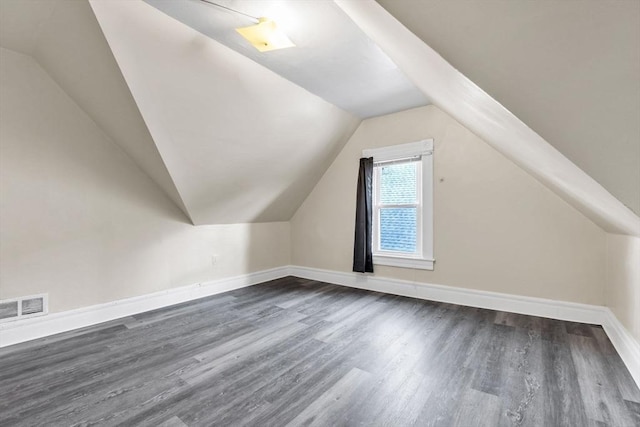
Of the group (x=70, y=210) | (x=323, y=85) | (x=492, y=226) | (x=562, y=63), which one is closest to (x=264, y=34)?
(x=323, y=85)

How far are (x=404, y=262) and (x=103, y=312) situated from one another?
3.31 meters

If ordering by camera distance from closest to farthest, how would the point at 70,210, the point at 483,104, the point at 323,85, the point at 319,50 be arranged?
the point at 483,104 < the point at 319,50 < the point at 70,210 < the point at 323,85

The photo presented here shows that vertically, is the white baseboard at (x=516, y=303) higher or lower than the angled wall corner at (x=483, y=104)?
lower

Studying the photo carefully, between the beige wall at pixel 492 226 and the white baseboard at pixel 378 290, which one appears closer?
the white baseboard at pixel 378 290

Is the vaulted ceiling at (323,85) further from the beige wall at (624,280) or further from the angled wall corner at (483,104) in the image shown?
the beige wall at (624,280)

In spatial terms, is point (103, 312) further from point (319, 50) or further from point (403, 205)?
point (403, 205)

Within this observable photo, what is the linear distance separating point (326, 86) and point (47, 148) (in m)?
2.57

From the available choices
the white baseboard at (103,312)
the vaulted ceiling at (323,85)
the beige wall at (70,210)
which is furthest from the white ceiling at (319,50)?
the white baseboard at (103,312)

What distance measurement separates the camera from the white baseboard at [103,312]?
91.7 inches

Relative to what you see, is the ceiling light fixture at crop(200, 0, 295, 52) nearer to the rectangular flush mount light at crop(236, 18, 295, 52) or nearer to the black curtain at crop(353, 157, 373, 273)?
the rectangular flush mount light at crop(236, 18, 295, 52)

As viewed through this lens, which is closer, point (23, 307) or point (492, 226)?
point (23, 307)

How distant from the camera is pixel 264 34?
1934mm

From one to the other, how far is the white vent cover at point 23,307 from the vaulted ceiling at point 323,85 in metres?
1.41

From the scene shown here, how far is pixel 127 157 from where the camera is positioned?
2.92m
